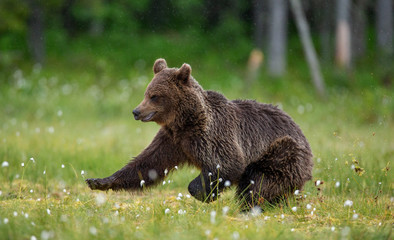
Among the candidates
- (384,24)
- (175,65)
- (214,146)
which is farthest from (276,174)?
(384,24)

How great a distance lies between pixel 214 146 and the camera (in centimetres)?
508

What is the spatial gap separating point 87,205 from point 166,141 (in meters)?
1.09

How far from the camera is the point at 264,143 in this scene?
5.39 m

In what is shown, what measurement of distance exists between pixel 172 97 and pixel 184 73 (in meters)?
0.28

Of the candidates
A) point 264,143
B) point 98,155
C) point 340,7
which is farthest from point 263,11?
point 264,143

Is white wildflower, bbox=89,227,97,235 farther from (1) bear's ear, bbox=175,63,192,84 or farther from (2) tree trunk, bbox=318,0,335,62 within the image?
(2) tree trunk, bbox=318,0,335,62

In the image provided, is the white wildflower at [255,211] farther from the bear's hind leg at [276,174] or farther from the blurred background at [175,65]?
the blurred background at [175,65]

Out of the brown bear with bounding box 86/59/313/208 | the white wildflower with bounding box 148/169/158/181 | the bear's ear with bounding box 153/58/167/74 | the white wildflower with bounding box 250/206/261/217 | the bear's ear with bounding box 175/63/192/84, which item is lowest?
the white wildflower with bounding box 250/206/261/217

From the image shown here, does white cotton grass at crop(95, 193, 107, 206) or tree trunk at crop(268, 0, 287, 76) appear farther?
tree trunk at crop(268, 0, 287, 76)

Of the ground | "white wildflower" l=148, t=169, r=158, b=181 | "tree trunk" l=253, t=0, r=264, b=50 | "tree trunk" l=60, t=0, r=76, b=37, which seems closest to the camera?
the ground

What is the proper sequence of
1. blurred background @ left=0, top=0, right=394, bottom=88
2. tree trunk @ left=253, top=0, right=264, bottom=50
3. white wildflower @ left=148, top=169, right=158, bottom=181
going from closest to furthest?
white wildflower @ left=148, top=169, right=158, bottom=181, blurred background @ left=0, top=0, right=394, bottom=88, tree trunk @ left=253, top=0, right=264, bottom=50

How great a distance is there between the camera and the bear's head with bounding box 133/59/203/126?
16.6ft

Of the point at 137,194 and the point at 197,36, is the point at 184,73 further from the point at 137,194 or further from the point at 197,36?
the point at 197,36

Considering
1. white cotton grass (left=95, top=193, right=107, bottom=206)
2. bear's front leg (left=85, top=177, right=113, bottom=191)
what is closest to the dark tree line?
bear's front leg (left=85, top=177, right=113, bottom=191)
